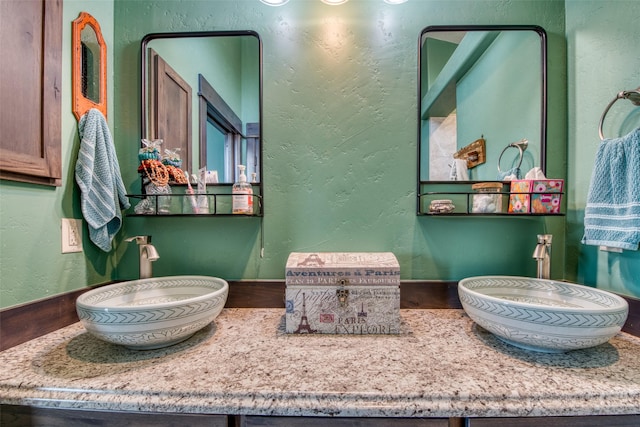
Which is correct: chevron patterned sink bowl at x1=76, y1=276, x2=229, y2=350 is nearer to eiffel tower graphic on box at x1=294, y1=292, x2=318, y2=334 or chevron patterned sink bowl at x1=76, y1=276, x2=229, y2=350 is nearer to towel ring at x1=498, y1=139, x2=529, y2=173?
eiffel tower graphic on box at x1=294, y1=292, x2=318, y2=334

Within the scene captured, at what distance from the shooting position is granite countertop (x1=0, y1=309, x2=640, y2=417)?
50 cm

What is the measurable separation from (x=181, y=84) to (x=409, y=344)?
132 cm

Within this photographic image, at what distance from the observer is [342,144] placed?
1.02 meters

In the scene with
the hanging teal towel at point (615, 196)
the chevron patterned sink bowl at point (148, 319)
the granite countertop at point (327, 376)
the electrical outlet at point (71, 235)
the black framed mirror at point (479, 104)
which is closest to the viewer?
the granite countertop at point (327, 376)

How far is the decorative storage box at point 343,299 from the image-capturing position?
790mm

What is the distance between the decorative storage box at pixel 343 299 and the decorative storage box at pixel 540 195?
0.58m

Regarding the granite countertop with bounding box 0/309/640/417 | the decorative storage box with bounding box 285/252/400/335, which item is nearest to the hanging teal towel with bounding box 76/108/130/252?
the granite countertop with bounding box 0/309/640/417

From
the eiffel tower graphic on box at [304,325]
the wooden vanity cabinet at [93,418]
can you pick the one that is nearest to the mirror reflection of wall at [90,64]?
the wooden vanity cabinet at [93,418]

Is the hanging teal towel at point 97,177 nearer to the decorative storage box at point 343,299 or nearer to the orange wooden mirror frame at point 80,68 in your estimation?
the orange wooden mirror frame at point 80,68

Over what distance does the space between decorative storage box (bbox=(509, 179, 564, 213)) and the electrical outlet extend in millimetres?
1589

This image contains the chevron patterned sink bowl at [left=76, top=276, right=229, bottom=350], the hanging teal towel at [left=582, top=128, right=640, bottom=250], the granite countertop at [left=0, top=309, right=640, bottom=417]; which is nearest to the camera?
the granite countertop at [left=0, top=309, right=640, bottom=417]

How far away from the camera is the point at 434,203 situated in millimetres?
968


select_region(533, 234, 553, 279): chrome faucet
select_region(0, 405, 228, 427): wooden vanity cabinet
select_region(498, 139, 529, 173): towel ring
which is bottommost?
select_region(0, 405, 228, 427): wooden vanity cabinet

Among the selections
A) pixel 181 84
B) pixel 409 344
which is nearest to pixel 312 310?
pixel 409 344
